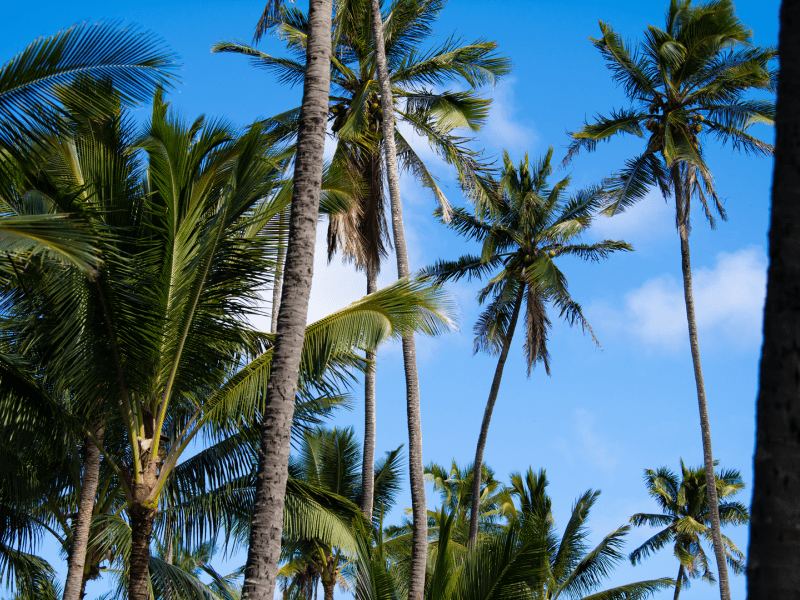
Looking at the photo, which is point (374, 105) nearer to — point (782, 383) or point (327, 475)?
point (327, 475)

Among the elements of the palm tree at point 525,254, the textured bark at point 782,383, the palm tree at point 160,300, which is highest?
the palm tree at point 525,254

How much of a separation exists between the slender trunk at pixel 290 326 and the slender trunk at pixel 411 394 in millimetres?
5535

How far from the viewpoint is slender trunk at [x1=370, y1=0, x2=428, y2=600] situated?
36.7 feet

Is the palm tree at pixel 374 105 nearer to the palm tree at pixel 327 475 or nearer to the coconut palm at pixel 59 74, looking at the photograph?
the palm tree at pixel 327 475

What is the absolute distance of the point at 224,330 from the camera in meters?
9.12

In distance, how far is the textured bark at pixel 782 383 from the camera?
8.60 feet

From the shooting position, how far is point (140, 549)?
8344mm

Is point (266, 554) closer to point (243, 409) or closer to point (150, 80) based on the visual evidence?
point (243, 409)

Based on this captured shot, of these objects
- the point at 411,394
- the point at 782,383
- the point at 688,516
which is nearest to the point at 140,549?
the point at 411,394

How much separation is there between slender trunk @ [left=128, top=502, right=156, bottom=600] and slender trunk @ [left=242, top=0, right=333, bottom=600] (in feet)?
9.60

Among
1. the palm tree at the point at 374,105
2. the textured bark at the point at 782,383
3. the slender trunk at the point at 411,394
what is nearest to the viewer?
the textured bark at the point at 782,383

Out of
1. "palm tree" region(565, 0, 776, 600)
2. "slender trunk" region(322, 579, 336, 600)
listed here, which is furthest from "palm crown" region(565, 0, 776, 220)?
"slender trunk" region(322, 579, 336, 600)

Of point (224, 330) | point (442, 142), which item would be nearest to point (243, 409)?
point (224, 330)

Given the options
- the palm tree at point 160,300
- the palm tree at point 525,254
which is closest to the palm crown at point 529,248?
the palm tree at point 525,254
